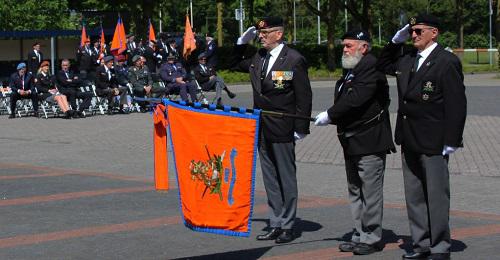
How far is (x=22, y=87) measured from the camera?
81.3ft

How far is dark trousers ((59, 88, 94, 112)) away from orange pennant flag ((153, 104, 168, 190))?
1703 centimetres

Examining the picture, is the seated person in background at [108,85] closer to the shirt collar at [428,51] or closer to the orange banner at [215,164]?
the orange banner at [215,164]

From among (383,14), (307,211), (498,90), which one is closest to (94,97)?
(498,90)

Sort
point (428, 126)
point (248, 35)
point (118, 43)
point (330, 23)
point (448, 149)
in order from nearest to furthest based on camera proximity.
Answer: point (448, 149) < point (428, 126) < point (248, 35) < point (118, 43) < point (330, 23)

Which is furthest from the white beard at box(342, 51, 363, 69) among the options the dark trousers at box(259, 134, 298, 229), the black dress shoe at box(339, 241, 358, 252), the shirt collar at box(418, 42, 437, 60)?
the black dress shoe at box(339, 241, 358, 252)

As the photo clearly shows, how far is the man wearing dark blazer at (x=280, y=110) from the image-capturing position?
8.58 meters

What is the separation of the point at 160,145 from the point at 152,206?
288cm

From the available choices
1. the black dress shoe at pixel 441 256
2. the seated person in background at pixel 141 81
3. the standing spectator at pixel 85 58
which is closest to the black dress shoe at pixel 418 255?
the black dress shoe at pixel 441 256

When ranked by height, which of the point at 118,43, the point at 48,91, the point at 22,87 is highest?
the point at 118,43

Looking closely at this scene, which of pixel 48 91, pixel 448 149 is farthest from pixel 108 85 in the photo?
pixel 448 149

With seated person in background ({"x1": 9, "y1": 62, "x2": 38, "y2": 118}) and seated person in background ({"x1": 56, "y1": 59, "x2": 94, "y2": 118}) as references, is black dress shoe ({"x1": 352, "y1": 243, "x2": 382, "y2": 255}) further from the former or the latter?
seated person in background ({"x1": 9, "y1": 62, "x2": 38, "y2": 118})

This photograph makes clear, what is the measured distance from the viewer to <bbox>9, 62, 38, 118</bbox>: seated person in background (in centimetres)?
2469

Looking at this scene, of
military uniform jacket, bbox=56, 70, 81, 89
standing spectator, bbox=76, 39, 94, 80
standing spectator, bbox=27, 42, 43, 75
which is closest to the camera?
military uniform jacket, bbox=56, 70, 81, 89

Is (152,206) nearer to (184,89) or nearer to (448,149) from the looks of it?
(448,149)
